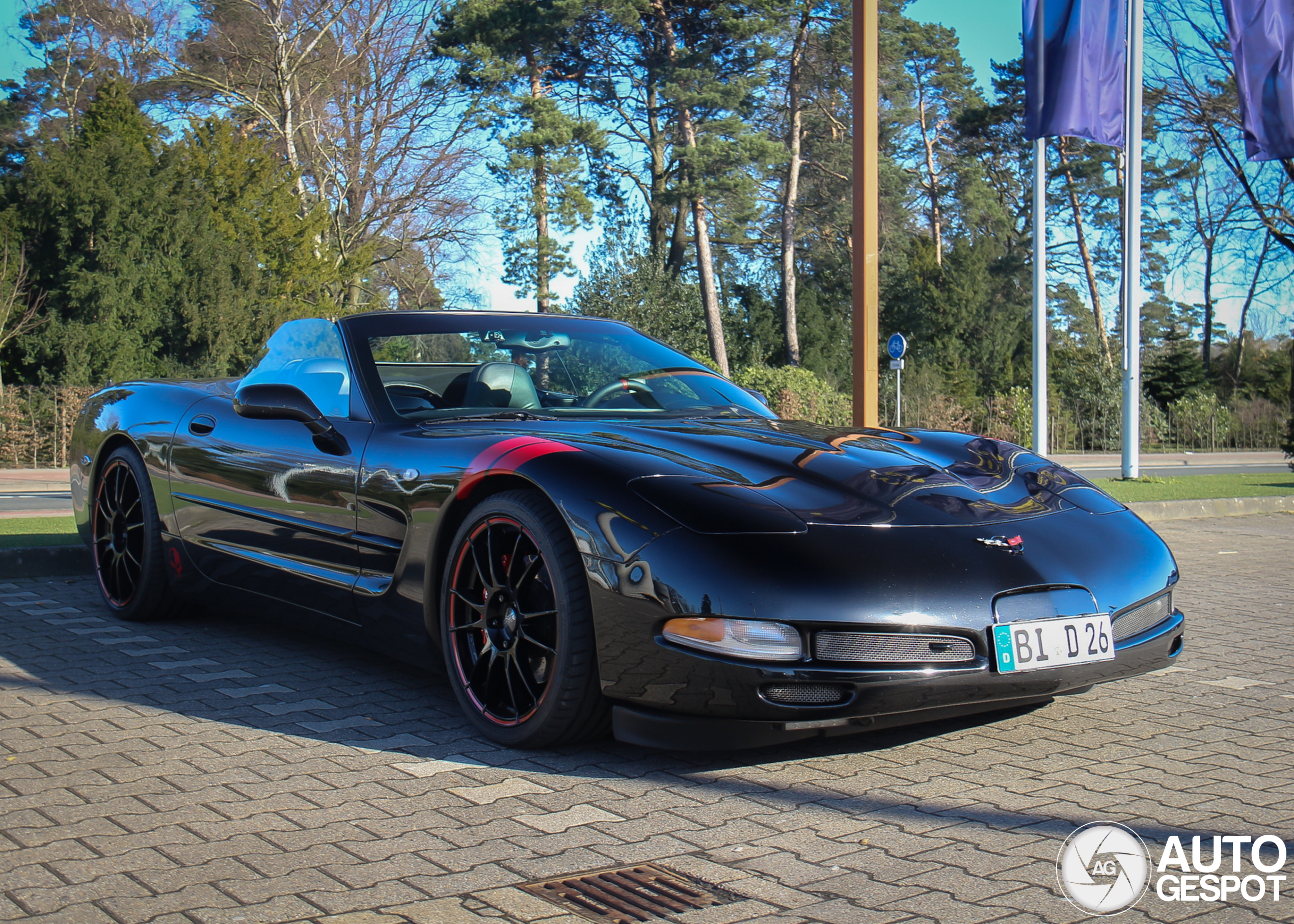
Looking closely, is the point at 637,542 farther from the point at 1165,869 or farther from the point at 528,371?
the point at 528,371

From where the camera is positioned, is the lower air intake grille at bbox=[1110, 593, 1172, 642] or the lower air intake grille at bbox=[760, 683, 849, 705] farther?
the lower air intake grille at bbox=[1110, 593, 1172, 642]

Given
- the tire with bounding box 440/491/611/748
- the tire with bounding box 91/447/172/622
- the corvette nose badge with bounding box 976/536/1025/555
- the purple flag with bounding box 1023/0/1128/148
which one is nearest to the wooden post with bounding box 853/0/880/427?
the tire with bounding box 91/447/172/622

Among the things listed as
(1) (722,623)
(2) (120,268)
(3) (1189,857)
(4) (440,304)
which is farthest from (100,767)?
(4) (440,304)

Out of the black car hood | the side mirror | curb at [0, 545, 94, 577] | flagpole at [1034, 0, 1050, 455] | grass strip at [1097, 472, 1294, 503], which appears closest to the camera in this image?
the black car hood

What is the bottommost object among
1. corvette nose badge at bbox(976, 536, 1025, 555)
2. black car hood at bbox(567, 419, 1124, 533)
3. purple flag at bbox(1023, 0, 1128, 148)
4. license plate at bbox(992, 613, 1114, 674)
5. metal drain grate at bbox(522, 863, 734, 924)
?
→ metal drain grate at bbox(522, 863, 734, 924)

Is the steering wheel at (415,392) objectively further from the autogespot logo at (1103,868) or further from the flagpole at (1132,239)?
the flagpole at (1132,239)

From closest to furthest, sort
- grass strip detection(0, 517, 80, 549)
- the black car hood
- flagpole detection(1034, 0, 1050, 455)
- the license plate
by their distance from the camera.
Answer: the license plate < the black car hood < grass strip detection(0, 517, 80, 549) < flagpole detection(1034, 0, 1050, 455)

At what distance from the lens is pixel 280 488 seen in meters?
4.16

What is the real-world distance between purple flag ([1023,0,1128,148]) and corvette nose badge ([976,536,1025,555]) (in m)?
11.8

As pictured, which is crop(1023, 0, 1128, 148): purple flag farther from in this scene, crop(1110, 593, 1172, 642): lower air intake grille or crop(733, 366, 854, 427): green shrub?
crop(1110, 593, 1172, 642): lower air intake grille

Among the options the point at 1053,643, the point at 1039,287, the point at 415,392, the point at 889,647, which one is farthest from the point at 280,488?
the point at 1039,287

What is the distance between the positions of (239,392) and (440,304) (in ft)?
92.1

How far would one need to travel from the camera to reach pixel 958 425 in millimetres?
27203

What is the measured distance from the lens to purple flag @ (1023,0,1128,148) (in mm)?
13570
